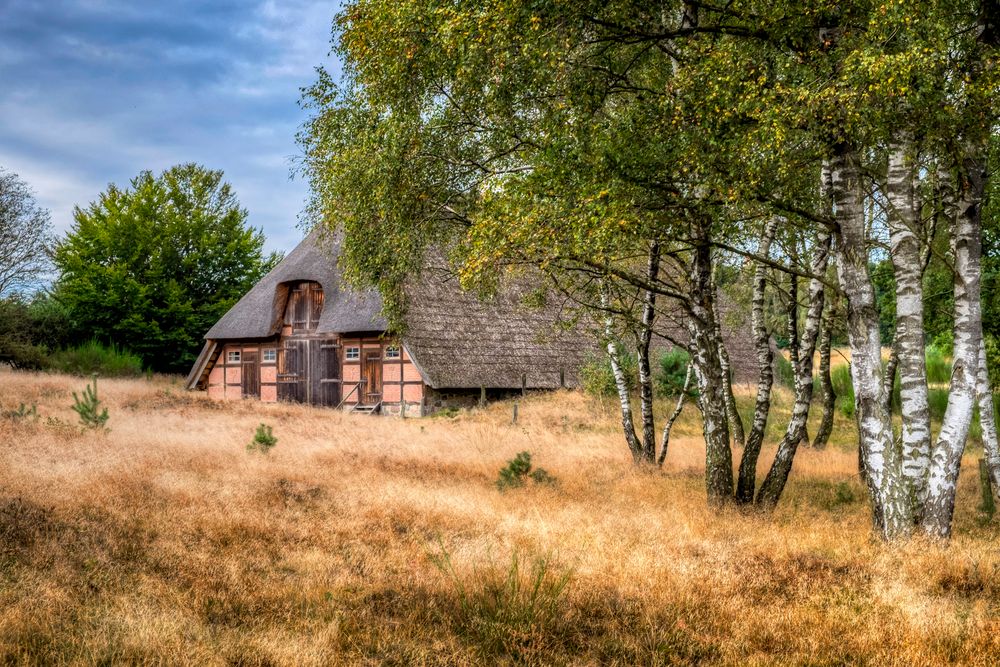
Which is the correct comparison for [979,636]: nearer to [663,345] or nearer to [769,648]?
[769,648]

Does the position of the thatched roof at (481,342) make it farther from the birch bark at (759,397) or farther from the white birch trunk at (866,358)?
the white birch trunk at (866,358)

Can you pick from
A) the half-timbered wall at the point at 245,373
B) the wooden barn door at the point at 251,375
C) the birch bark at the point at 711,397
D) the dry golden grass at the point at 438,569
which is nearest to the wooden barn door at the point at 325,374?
the half-timbered wall at the point at 245,373

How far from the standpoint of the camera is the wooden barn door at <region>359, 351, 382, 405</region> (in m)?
25.5

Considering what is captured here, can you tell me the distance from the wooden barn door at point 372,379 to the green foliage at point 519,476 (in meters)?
13.9

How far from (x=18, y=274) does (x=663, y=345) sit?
28.4 meters

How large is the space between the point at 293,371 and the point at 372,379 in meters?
3.81

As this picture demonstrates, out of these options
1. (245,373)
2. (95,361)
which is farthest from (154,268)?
(245,373)

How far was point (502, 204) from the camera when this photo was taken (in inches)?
351

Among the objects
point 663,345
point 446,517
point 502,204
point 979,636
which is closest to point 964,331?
point 979,636

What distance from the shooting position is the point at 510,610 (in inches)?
230

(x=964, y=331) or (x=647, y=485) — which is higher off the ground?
(x=964, y=331)

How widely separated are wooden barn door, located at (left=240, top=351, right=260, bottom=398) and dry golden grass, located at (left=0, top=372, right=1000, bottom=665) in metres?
16.3

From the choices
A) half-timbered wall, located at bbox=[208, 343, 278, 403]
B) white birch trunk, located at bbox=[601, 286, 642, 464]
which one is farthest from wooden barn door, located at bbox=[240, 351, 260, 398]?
white birch trunk, located at bbox=[601, 286, 642, 464]

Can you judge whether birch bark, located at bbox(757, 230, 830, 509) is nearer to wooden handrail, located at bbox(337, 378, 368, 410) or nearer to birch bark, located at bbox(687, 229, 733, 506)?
birch bark, located at bbox(687, 229, 733, 506)
